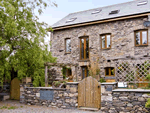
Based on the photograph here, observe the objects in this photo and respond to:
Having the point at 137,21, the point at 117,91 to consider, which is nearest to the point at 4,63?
the point at 117,91

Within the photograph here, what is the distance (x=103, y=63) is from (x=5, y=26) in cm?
772

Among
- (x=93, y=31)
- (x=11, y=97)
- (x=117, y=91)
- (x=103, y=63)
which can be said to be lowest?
(x=11, y=97)

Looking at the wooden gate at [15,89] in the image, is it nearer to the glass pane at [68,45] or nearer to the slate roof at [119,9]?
the glass pane at [68,45]

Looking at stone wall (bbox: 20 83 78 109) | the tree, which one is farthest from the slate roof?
stone wall (bbox: 20 83 78 109)

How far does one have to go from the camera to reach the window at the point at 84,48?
51.0 feet

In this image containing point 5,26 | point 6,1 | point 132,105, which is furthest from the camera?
point 6,1

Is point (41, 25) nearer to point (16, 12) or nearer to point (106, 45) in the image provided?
point (16, 12)

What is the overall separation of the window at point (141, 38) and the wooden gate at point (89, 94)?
6.89m

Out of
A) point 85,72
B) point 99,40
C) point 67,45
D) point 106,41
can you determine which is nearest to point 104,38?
point 106,41

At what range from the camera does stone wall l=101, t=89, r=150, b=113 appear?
262 inches

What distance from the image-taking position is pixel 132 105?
6.82 m

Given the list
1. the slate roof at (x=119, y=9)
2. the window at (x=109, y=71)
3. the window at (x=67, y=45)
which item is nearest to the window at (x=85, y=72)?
the window at (x=109, y=71)

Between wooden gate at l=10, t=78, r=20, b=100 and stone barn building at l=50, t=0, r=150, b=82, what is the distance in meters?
4.39

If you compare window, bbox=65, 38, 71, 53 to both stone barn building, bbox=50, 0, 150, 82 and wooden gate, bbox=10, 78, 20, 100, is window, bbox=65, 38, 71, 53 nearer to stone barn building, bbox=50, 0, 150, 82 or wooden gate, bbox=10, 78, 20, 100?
stone barn building, bbox=50, 0, 150, 82
